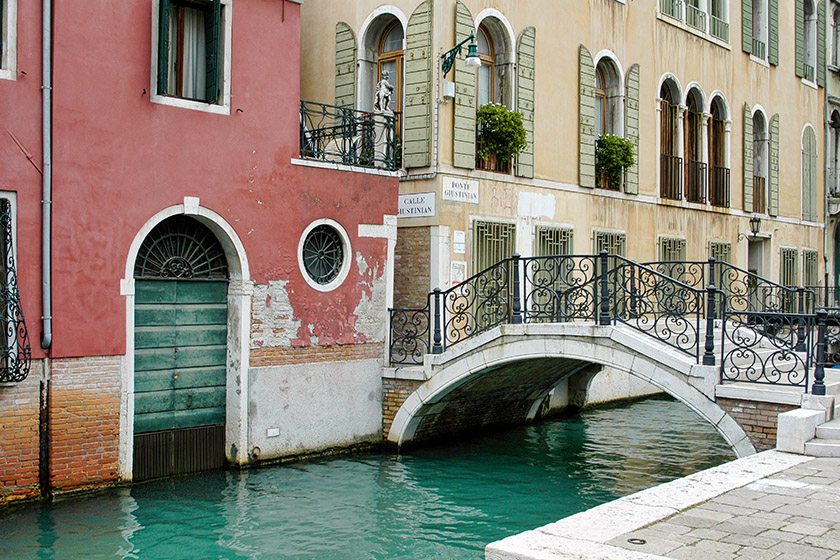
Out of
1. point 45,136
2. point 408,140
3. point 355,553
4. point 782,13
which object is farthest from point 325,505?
point 782,13

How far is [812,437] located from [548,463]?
450cm

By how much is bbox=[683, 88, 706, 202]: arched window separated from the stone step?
10.8 meters

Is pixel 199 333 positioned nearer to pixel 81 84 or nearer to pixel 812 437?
pixel 81 84

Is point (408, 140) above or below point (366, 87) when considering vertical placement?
below

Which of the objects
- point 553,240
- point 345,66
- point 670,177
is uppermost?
point 345,66

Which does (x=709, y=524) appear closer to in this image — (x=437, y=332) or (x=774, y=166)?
(x=437, y=332)

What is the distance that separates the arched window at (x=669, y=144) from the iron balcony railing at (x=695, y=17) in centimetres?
163

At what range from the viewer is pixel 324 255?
11.9 m

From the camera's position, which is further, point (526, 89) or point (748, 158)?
point (748, 158)

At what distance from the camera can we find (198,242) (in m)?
10.9

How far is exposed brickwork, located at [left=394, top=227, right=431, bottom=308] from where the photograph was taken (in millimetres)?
13031

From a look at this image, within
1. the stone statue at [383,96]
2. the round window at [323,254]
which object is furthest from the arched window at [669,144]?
the round window at [323,254]

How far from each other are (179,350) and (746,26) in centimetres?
1515

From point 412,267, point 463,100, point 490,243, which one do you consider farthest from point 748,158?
point 412,267
